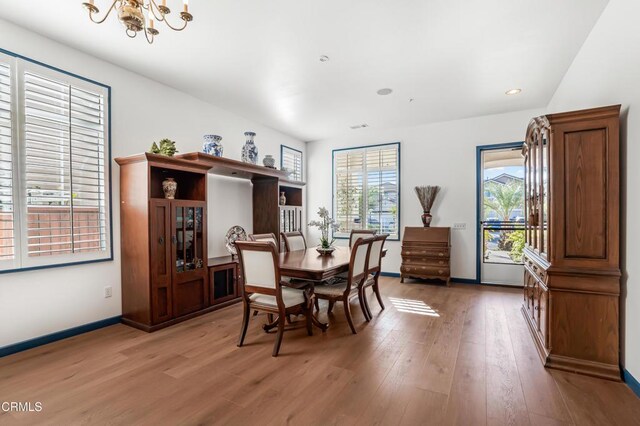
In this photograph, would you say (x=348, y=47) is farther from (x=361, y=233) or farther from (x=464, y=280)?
(x=464, y=280)

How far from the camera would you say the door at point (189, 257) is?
11.4 feet

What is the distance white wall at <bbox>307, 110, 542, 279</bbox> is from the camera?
5.20 m

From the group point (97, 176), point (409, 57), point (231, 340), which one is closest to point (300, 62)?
point (409, 57)

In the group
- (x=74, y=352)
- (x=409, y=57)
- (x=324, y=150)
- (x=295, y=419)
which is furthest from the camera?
(x=324, y=150)

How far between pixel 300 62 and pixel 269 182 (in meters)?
2.26

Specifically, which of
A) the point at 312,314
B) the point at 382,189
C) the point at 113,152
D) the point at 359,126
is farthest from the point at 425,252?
the point at 113,152

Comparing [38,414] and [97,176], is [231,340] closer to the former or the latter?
[38,414]

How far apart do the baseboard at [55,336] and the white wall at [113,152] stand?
44mm

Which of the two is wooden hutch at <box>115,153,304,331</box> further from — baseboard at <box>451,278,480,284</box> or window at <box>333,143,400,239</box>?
baseboard at <box>451,278,480,284</box>

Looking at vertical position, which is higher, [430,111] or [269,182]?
[430,111]

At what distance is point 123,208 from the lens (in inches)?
134

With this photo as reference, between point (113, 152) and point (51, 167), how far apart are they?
59cm

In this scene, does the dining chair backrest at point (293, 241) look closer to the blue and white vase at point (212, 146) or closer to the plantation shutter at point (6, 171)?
the blue and white vase at point (212, 146)

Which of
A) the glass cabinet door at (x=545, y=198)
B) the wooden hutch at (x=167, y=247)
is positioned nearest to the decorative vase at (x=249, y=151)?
the wooden hutch at (x=167, y=247)
